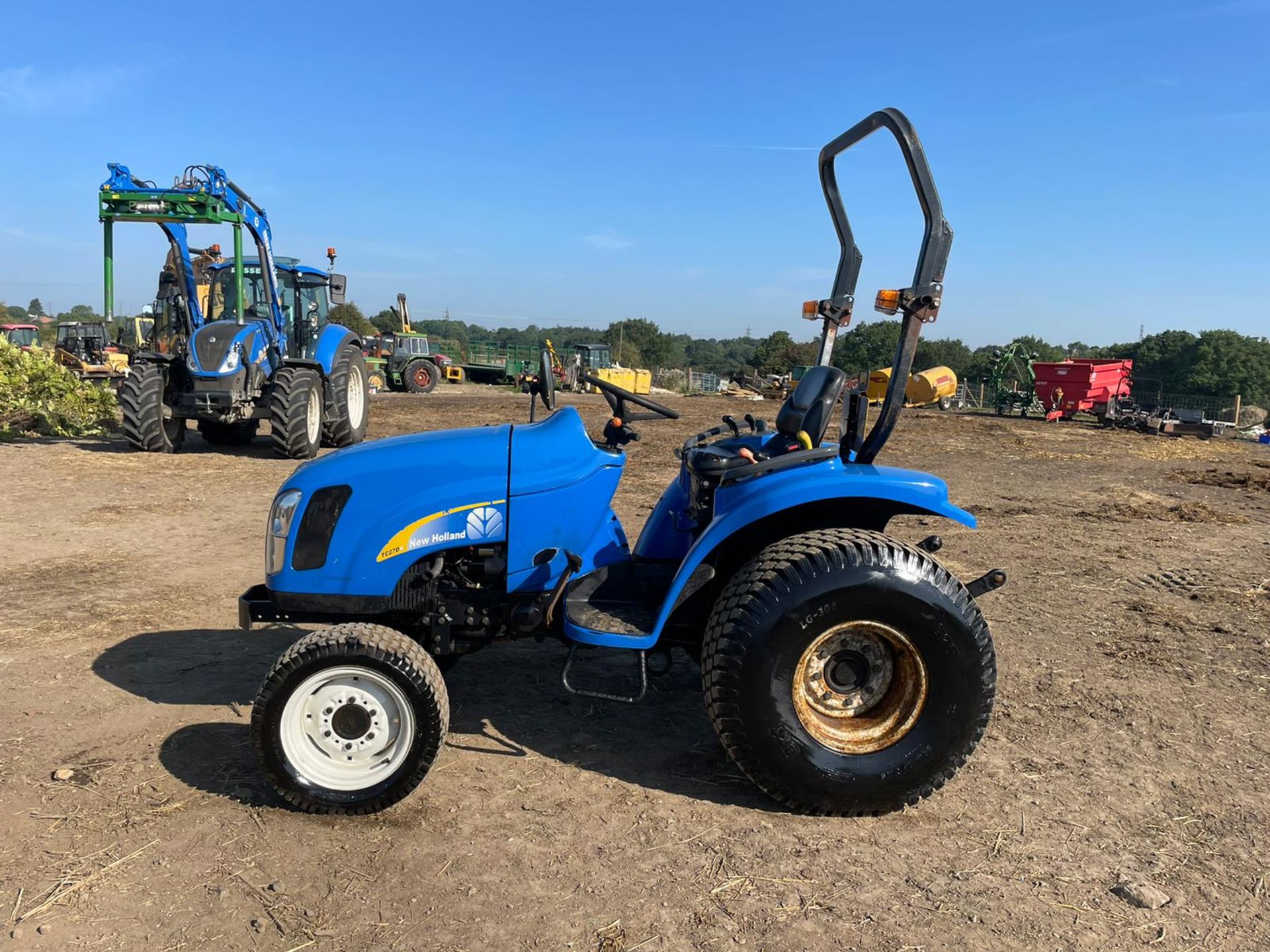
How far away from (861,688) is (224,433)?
34.8 ft

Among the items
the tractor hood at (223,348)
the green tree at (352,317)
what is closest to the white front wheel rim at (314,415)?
the tractor hood at (223,348)

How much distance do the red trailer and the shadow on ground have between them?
18098 mm

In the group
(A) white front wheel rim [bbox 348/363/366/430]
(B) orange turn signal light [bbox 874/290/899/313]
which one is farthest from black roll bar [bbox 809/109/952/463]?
(A) white front wheel rim [bbox 348/363/366/430]

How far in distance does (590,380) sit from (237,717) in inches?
77.7

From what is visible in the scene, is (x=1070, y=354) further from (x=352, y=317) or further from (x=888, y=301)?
(x=888, y=301)

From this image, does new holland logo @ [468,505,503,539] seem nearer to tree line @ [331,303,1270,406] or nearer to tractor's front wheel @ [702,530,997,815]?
tractor's front wheel @ [702,530,997,815]

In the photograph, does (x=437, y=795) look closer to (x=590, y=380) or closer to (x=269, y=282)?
(x=590, y=380)

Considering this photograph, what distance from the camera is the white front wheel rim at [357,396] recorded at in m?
12.2

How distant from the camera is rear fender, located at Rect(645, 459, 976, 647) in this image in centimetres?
301

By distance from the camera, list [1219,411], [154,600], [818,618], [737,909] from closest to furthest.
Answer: [737,909] < [818,618] < [154,600] < [1219,411]

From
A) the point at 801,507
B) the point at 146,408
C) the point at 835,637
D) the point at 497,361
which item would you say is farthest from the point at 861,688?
the point at 497,361

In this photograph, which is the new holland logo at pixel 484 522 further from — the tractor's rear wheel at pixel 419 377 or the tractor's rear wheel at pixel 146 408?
the tractor's rear wheel at pixel 419 377

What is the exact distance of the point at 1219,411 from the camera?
24969 mm

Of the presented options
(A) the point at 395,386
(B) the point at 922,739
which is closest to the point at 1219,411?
(A) the point at 395,386
